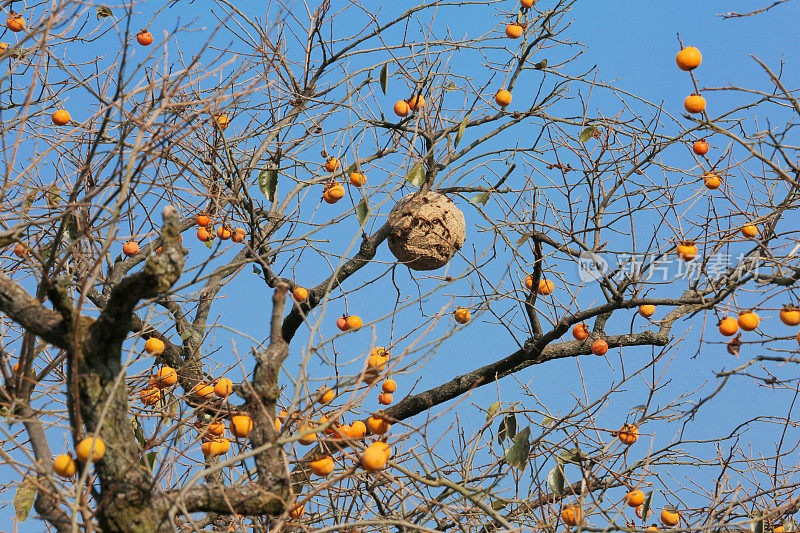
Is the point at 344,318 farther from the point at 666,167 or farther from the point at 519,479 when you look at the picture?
the point at 666,167

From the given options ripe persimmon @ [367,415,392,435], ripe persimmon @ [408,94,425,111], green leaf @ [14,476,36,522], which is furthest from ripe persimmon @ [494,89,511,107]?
green leaf @ [14,476,36,522]

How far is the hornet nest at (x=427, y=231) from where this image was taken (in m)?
3.80

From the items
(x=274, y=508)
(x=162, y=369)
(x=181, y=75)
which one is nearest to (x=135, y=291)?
(x=274, y=508)

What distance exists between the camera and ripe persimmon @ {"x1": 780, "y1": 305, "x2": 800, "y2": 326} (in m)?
3.03

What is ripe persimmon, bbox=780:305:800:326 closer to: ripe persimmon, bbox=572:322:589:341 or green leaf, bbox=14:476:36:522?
ripe persimmon, bbox=572:322:589:341

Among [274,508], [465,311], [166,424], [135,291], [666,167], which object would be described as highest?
[666,167]

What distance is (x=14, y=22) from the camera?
4.27 metres

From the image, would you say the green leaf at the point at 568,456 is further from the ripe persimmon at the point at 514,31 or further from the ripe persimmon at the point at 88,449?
the ripe persimmon at the point at 514,31

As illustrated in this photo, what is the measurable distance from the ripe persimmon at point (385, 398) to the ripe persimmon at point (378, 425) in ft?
3.88

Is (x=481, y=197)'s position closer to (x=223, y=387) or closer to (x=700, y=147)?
(x=700, y=147)

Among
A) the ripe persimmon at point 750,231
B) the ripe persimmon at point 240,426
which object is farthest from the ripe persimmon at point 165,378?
the ripe persimmon at point 750,231

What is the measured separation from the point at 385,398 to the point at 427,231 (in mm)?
966

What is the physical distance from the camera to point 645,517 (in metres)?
3.77

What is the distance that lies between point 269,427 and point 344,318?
155cm
